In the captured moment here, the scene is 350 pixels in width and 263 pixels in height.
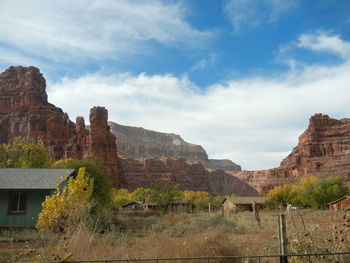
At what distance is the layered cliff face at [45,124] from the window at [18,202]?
96.1 meters

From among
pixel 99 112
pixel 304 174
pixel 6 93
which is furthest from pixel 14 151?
pixel 304 174

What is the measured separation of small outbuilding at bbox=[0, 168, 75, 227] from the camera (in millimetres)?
21703

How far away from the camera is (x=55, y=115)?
5246 inches

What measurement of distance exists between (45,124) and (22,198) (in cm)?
11723

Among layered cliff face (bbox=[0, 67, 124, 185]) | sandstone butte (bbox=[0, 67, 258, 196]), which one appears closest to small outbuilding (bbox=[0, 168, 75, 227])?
sandstone butte (bbox=[0, 67, 258, 196])

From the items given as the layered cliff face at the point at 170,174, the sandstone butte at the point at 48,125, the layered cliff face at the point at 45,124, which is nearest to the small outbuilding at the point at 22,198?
the sandstone butte at the point at 48,125

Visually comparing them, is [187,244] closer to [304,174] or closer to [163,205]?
[163,205]

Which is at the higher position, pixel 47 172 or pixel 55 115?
pixel 55 115

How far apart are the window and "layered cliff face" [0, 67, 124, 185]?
96.1m

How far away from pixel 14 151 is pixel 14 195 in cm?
2654

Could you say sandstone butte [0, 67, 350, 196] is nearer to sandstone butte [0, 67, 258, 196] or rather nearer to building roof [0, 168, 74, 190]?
sandstone butte [0, 67, 258, 196]

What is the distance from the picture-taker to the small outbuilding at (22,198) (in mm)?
21703

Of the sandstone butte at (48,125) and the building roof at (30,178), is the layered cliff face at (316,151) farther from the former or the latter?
the building roof at (30,178)

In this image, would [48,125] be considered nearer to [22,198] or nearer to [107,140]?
[107,140]
